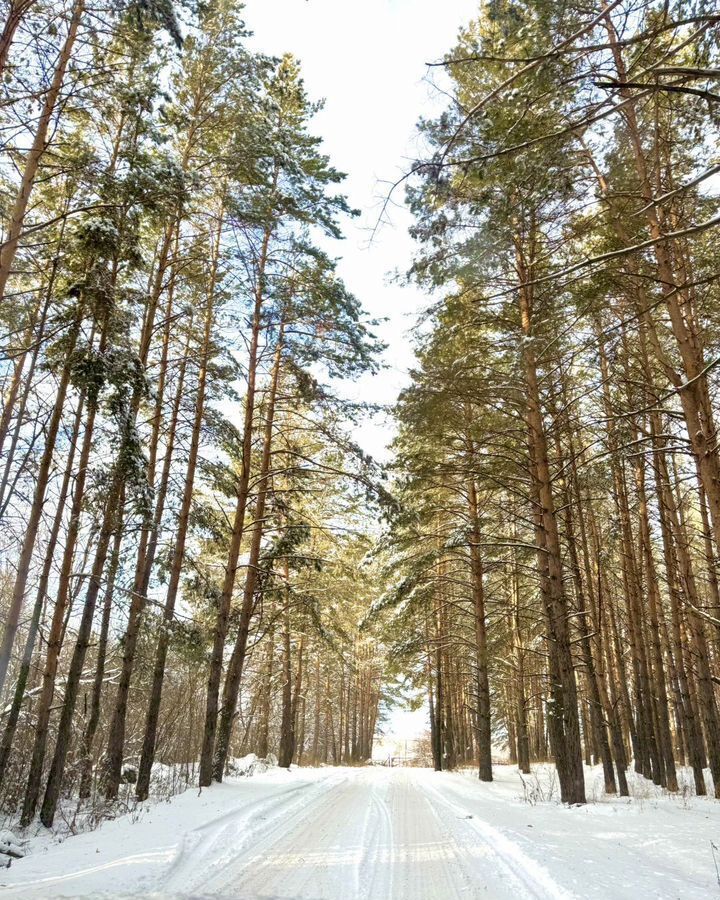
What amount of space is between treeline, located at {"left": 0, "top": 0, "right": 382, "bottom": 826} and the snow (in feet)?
9.46

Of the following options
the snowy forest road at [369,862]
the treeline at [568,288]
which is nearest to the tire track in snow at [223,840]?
the snowy forest road at [369,862]

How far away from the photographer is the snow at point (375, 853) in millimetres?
3936

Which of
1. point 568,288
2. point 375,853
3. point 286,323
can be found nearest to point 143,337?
point 286,323

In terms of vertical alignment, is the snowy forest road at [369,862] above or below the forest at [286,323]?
below

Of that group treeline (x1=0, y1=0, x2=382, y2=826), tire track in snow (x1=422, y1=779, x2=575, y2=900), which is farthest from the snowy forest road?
treeline (x1=0, y1=0, x2=382, y2=826)

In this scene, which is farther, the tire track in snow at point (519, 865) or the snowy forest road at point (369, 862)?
the snowy forest road at point (369, 862)

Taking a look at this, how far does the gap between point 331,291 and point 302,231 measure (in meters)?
1.69

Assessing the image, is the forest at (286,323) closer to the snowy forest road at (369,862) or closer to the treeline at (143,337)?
the treeline at (143,337)

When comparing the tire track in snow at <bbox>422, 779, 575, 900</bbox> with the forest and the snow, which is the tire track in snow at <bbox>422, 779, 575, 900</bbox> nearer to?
the snow

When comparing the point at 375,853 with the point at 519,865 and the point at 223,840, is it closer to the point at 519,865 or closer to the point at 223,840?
the point at 519,865

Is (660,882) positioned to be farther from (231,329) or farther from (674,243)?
(231,329)

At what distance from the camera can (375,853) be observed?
5090 mm

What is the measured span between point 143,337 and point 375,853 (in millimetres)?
8507

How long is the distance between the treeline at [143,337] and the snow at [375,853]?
9.46ft
